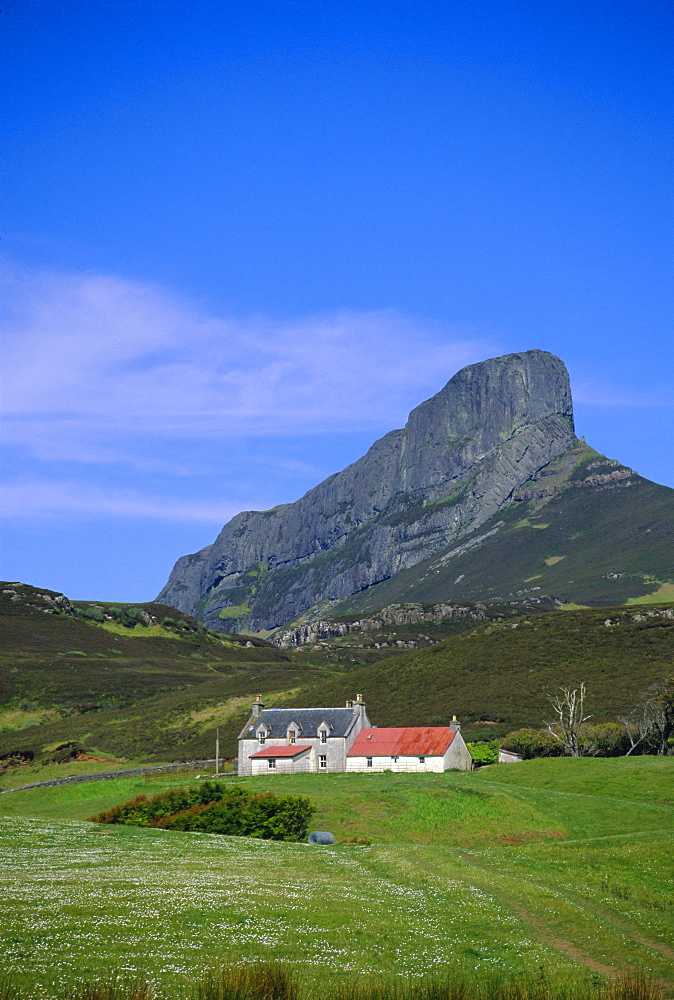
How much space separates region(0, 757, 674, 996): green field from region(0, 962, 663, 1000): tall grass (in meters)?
0.51

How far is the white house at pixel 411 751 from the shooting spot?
7625 centimetres

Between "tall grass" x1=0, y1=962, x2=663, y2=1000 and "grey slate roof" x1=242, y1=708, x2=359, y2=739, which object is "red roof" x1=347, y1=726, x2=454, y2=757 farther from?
"tall grass" x1=0, y1=962, x2=663, y2=1000

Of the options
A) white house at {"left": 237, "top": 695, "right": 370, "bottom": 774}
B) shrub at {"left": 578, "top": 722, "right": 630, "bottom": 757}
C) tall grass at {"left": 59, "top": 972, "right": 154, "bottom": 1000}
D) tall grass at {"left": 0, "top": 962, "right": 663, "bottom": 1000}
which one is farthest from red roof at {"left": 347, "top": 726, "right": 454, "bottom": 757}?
tall grass at {"left": 59, "top": 972, "right": 154, "bottom": 1000}

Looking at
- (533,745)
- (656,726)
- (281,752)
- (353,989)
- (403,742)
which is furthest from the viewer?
(533,745)

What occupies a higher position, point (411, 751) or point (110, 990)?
point (110, 990)

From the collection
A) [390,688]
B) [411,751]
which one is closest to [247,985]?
[411,751]

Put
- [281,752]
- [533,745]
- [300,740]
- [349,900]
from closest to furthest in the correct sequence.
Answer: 1. [349,900]
2. [281,752]
3. [300,740]
4. [533,745]

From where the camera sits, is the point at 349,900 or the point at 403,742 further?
the point at 403,742

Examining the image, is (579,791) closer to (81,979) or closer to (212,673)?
(81,979)

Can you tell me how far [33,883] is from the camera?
2439 cm

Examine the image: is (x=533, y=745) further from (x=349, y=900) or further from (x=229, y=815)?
(x=349, y=900)

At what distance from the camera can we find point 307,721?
273 ft

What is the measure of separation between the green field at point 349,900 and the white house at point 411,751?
27180mm

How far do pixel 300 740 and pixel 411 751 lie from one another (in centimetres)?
1089
